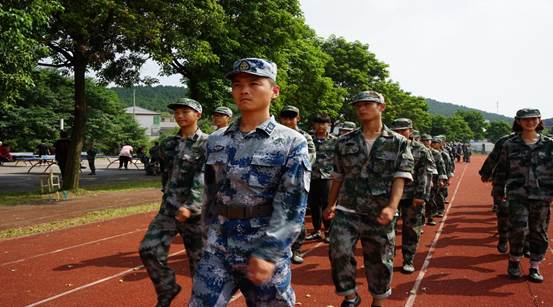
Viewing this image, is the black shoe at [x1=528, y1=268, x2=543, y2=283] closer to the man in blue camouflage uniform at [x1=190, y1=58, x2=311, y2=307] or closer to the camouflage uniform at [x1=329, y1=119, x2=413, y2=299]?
the camouflage uniform at [x1=329, y1=119, x2=413, y2=299]

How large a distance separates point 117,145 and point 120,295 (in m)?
54.6

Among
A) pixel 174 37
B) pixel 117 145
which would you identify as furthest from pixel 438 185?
pixel 117 145

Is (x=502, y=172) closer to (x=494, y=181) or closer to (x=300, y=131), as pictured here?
(x=494, y=181)

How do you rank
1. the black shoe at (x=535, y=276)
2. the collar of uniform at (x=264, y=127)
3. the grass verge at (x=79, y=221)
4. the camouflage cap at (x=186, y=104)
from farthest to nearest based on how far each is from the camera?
the grass verge at (x=79, y=221) → the black shoe at (x=535, y=276) → the camouflage cap at (x=186, y=104) → the collar of uniform at (x=264, y=127)

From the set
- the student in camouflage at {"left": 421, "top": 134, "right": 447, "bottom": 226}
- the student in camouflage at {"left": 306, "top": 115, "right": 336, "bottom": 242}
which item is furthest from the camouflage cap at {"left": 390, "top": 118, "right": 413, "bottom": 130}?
the student in camouflage at {"left": 421, "top": 134, "right": 447, "bottom": 226}

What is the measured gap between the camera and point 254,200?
2.60 m

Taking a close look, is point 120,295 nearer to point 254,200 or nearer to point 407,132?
point 254,200

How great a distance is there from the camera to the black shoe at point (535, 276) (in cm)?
587

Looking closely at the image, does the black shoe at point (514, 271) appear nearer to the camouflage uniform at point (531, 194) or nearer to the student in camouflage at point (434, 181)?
the camouflage uniform at point (531, 194)

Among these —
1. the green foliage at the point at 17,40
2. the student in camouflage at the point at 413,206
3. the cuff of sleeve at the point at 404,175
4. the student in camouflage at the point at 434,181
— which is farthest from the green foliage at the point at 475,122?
the cuff of sleeve at the point at 404,175

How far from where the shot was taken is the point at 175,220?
4559mm

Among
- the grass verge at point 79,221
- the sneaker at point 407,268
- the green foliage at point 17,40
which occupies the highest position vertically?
the green foliage at point 17,40

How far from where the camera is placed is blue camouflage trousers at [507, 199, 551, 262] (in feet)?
19.5

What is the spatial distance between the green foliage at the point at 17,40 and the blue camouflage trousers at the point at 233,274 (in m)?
8.32
